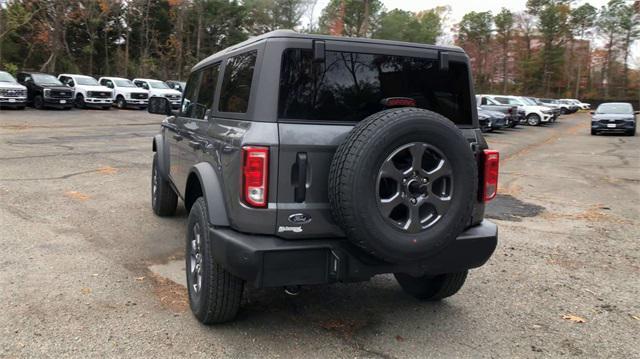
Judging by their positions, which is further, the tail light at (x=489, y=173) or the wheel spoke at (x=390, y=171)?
the tail light at (x=489, y=173)

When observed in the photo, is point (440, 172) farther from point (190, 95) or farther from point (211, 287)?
point (190, 95)

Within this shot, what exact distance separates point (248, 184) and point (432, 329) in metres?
1.76

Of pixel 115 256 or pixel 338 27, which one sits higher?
pixel 338 27

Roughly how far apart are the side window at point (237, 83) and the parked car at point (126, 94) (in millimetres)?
26673

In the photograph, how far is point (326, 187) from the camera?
3221 millimetres

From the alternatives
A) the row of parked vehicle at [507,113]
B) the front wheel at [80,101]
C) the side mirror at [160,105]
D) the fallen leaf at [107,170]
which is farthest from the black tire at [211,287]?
the front wheel at [80,101]

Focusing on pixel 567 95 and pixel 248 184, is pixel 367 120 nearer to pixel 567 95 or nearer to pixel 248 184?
pixel 248 184

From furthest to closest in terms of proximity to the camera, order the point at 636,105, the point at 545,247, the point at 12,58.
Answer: the point at 636,105 < the point at 12,58 < the point at 545,247

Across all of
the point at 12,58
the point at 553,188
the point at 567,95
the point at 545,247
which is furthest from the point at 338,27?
the point at 545,247

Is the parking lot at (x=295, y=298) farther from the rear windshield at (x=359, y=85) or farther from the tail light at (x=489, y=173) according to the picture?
the rear windshield at (x=359, y=85)

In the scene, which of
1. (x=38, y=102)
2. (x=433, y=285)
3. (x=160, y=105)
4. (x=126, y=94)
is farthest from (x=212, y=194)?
(x=126, y=94)

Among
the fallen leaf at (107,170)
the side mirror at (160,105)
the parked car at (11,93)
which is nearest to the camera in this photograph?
the side mirror at (160,105)

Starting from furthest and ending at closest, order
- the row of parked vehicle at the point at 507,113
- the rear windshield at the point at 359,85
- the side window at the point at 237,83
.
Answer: the row of parked vehicle at the point at 507,113
the side window at the point at 237,83
the rear windshield at the point at 359,85

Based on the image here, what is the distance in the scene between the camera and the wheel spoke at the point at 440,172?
10.3 ft
